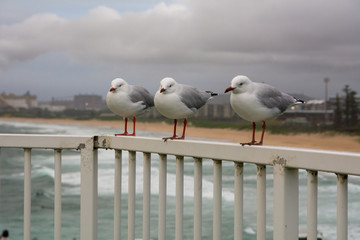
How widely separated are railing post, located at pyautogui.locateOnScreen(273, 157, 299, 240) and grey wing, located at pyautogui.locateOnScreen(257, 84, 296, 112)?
0.39 m

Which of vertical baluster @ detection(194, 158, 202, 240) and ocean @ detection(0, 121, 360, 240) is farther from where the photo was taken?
ocean @ detection(0, 121, 360, 240)

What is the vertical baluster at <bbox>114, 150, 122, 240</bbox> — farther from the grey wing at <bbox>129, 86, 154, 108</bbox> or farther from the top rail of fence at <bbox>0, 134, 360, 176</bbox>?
the grey wing at <bbox>129, 86, 154, 108</bbox>

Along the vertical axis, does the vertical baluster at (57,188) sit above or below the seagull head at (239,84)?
below

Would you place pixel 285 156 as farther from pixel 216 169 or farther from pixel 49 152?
pixel 49 152

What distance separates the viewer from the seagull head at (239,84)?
2.17 meters

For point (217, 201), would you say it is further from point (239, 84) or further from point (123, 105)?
point (123, 105)

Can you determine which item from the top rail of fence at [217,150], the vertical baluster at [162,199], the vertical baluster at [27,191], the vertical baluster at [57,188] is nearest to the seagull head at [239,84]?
the top rail of fence at [217,150]

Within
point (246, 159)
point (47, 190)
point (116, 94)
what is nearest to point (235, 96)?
point (246, 159)

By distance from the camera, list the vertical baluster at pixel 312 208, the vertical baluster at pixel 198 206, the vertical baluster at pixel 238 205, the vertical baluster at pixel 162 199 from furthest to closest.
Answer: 1. the vertical baluster at pixel 162 199
2. the vertical baluster at pixel 198 206
3. the vertical baluster at pixel 238 205
4. the vertical baluster at pixel 312 208

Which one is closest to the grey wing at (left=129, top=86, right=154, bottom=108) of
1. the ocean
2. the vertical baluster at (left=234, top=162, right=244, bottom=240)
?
the vertical baluster at (left=234, top=162, right=244, bottom=240)

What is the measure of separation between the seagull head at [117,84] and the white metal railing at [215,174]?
0.31 m

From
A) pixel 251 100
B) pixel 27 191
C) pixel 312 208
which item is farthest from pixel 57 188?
pixel 312 208

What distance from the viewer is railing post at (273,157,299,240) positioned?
1.89 metres

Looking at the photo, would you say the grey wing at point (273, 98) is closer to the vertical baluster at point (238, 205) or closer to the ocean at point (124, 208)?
the vertical baluster at point (238, 205)
